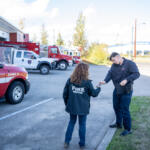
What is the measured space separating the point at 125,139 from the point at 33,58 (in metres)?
12.8

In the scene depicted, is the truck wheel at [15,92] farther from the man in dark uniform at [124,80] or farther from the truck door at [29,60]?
the truck door at [29,60]

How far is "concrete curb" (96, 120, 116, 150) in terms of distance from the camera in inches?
140

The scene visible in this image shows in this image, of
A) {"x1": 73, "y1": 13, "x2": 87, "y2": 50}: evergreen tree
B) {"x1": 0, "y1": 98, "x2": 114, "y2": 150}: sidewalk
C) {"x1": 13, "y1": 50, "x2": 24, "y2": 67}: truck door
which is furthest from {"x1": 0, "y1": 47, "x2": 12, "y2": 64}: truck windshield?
{"x1": 73, "y1": 13, "x2": 87, "y2": 50}: evergreen tree

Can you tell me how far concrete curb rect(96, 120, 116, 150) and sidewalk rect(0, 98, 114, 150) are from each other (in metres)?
0.09

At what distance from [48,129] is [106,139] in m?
1.41

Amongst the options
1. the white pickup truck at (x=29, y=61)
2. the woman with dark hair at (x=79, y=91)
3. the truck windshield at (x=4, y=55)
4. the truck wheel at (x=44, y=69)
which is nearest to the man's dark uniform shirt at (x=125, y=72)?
the woman with dark hair at (x=79, y=91)

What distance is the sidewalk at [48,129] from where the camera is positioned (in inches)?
146

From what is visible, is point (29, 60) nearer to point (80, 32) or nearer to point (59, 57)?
point (59, 57)

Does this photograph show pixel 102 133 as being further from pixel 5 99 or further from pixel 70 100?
pixel 5 99

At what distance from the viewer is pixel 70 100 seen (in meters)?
3.35

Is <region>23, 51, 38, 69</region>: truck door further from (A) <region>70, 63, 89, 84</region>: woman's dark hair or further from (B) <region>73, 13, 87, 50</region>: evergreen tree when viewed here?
(B) <region>73, 13, 87, 50</region>: evergreen tree

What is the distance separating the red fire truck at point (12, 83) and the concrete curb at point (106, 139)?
361 centimetres

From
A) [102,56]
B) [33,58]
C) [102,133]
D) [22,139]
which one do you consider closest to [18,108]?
[22,139]

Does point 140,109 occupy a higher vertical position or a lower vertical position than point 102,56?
lower
